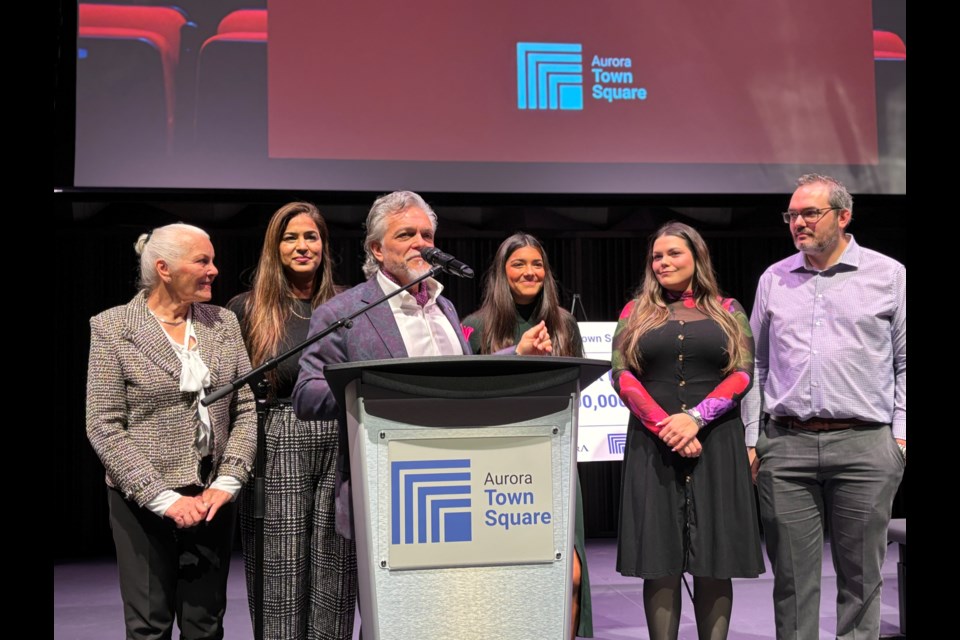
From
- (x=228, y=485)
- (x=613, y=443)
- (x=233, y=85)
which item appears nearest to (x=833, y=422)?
(x=228, y=485)

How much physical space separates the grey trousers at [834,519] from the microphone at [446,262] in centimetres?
143

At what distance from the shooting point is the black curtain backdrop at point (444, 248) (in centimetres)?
583

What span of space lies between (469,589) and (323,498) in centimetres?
113

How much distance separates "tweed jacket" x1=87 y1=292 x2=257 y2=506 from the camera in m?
2.55

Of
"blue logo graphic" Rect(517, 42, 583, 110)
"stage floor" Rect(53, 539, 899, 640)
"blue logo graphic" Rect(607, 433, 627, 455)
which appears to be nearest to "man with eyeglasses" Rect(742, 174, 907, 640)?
"stage floor" Rect(53, 539, 899, 640)

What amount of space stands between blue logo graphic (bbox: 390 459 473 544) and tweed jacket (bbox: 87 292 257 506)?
1051 millimetres

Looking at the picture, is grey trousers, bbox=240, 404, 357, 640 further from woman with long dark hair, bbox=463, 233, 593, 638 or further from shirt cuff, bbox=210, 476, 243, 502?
woman with long dark hair, bbox=463, 233, 593, 638

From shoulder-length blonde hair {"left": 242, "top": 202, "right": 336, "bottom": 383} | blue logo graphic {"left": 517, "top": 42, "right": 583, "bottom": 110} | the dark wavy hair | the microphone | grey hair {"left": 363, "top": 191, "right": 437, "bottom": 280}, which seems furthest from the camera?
blue logo graphic {"left": 517, "top": 42, "right": 583, "bottom": 110}

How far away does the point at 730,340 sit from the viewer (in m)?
2.97

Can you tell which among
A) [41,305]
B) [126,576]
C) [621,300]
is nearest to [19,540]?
[41,305]

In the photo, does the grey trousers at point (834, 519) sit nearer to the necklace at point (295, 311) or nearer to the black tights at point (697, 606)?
the black tights at point (697, 606)

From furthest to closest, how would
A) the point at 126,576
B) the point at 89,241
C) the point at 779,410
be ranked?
the point at 89,241 → the point at 779,410 → the point at 126,576

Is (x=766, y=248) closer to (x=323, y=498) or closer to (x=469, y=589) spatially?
(x=323, y=498)

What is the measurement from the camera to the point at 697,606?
2.92 metres
